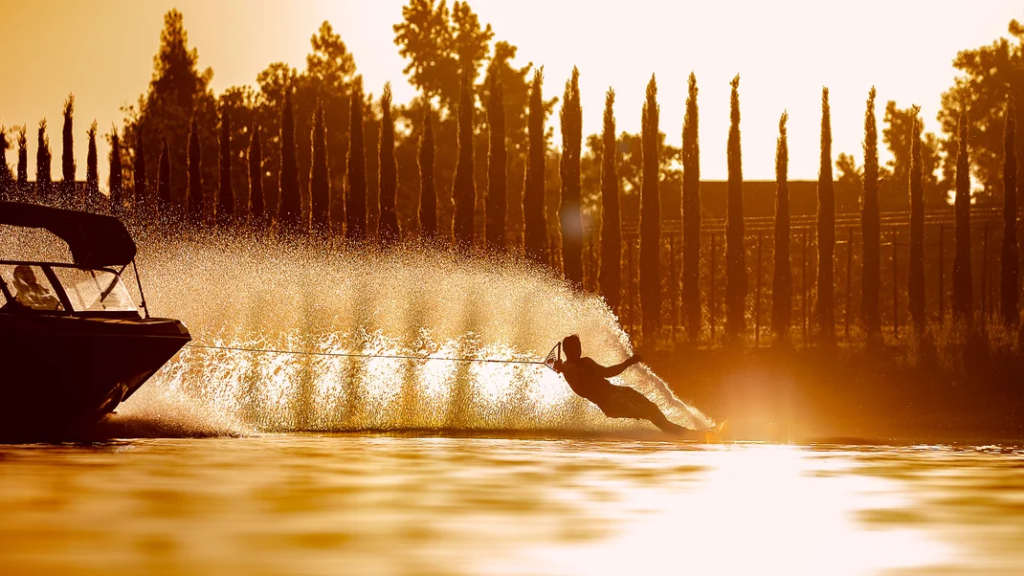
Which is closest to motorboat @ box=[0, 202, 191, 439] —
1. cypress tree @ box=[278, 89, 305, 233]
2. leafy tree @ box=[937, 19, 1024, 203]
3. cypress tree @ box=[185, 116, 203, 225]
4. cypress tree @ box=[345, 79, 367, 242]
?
cypress tree @ box=[345, 79, 367, 242]

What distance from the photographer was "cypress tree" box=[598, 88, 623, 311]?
1635 inches

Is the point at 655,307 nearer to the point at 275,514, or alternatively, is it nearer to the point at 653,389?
the point at 653,389

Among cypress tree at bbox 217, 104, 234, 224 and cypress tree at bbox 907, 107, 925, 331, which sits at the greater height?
cypress tree at bbox 217, 104, 234, 224

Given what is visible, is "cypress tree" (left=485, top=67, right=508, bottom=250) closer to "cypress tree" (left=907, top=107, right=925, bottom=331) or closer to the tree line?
the tree line

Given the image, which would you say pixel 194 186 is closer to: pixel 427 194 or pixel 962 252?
pixel 427 194

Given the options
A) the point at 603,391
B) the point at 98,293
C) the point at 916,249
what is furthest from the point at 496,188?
the point at 98,293

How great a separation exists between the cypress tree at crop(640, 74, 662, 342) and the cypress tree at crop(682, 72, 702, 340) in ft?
2.52

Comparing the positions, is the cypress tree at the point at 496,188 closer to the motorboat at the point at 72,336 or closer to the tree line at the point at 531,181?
the tree line at the point at 531,181

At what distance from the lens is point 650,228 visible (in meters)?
41.6

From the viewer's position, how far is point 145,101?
8269 centimetres

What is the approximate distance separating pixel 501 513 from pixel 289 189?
3698cm

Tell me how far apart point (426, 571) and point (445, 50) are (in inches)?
2943

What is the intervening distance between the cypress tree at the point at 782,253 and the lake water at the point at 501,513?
A: 2212 cm

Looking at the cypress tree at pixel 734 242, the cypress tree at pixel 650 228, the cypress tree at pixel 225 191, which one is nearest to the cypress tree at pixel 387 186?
the cypress tree at pixel 225 191
